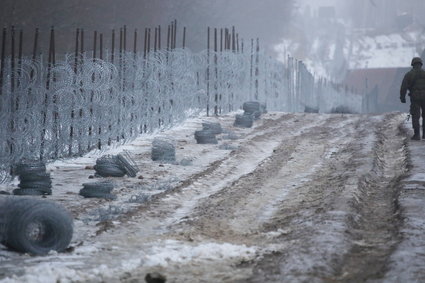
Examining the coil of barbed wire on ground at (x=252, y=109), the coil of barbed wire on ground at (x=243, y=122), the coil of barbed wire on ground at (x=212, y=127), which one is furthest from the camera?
the coil of barbed wire on ground at (x=252, y=109)

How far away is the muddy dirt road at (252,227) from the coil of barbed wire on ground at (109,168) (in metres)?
1.03

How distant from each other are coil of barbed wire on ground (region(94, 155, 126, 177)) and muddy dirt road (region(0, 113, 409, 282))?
103 cm

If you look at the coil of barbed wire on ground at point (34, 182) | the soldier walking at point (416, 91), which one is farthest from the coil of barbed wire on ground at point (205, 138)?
the coil of barbed wire on ground at point (34, 182)

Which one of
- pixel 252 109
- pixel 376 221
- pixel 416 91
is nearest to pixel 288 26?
pixel 252 109

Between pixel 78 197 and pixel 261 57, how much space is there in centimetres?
2250

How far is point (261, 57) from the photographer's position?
34.1 meters

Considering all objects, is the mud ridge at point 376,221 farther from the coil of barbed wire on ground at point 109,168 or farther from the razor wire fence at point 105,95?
the razor wire fence at point 105,95

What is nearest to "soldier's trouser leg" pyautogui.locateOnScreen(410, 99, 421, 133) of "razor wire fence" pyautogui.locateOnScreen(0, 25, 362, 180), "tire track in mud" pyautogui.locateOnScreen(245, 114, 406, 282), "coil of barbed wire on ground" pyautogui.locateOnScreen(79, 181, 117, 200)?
"tire track in mud" pyautogui.locateOnScreen(245, 114, 406, 282)

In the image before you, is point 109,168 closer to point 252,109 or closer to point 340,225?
point 340,225

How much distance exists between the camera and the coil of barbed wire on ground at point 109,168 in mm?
14766

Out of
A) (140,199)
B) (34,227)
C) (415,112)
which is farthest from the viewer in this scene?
(415,112)

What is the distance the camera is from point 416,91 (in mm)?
19516

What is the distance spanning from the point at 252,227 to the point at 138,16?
45212 mm

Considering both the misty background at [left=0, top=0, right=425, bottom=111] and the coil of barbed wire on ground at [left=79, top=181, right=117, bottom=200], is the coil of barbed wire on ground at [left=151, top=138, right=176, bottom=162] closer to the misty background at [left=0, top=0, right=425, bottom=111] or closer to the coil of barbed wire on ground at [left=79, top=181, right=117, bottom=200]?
the coil of barbed wire on ground at [left=79, top=181, right=117, bottom=200]
